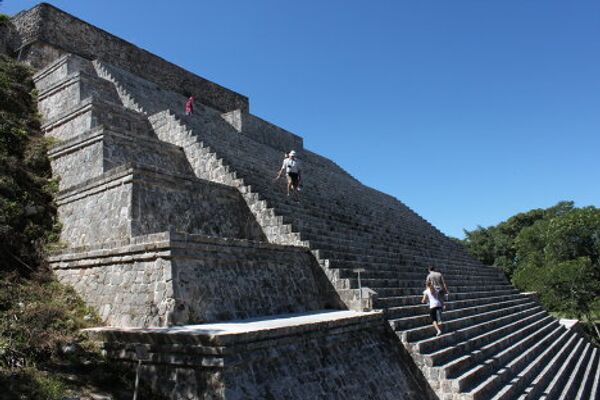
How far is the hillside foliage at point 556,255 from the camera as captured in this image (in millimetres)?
27062

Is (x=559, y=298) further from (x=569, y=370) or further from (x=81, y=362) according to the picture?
(x=81, y=362)

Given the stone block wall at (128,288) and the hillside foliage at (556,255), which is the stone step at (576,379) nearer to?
the stone block wall at (128,288)

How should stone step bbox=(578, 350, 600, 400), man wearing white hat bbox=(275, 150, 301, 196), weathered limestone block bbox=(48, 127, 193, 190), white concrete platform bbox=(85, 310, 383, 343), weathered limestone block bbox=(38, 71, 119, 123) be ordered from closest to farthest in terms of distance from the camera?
white concrete platform bbox=(85, 310, 383, 343) → weathered limestone block bbox=(48, 127, 193, 190) → stone step bbox=(578, 350, 600, 400) → man wearing white hat bbox=(275, 150, 301, 196) → weathered limestone block bbox=(38, 71, 119, 123)

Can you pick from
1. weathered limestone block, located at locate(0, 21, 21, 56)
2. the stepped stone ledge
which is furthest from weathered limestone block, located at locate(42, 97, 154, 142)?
weathered limestone block, located at locate(0, 21, 21, 56)

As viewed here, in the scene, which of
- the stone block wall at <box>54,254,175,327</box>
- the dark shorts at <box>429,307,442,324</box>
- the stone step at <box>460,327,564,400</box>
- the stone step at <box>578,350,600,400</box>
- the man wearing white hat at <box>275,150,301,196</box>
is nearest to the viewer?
the stone block wall at <box>54,254,175,327</box>

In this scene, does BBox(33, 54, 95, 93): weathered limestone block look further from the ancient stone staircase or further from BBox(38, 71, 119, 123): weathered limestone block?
the ancient stone staircase

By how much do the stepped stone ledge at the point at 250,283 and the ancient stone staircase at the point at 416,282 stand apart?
5cm

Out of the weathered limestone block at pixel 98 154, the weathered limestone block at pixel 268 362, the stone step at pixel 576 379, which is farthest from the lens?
the weathered limestone block at pixel 98 154

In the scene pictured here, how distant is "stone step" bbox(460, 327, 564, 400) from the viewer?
629cm

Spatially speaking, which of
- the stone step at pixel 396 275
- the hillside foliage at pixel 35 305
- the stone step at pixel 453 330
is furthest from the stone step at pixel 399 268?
the hillside foliage at pixel 35 305

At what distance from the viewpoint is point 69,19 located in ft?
56.7

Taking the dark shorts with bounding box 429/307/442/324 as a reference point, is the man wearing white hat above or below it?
above

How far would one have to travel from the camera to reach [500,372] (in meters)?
7.41

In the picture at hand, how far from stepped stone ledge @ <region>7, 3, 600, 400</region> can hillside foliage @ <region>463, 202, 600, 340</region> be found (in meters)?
14.3
